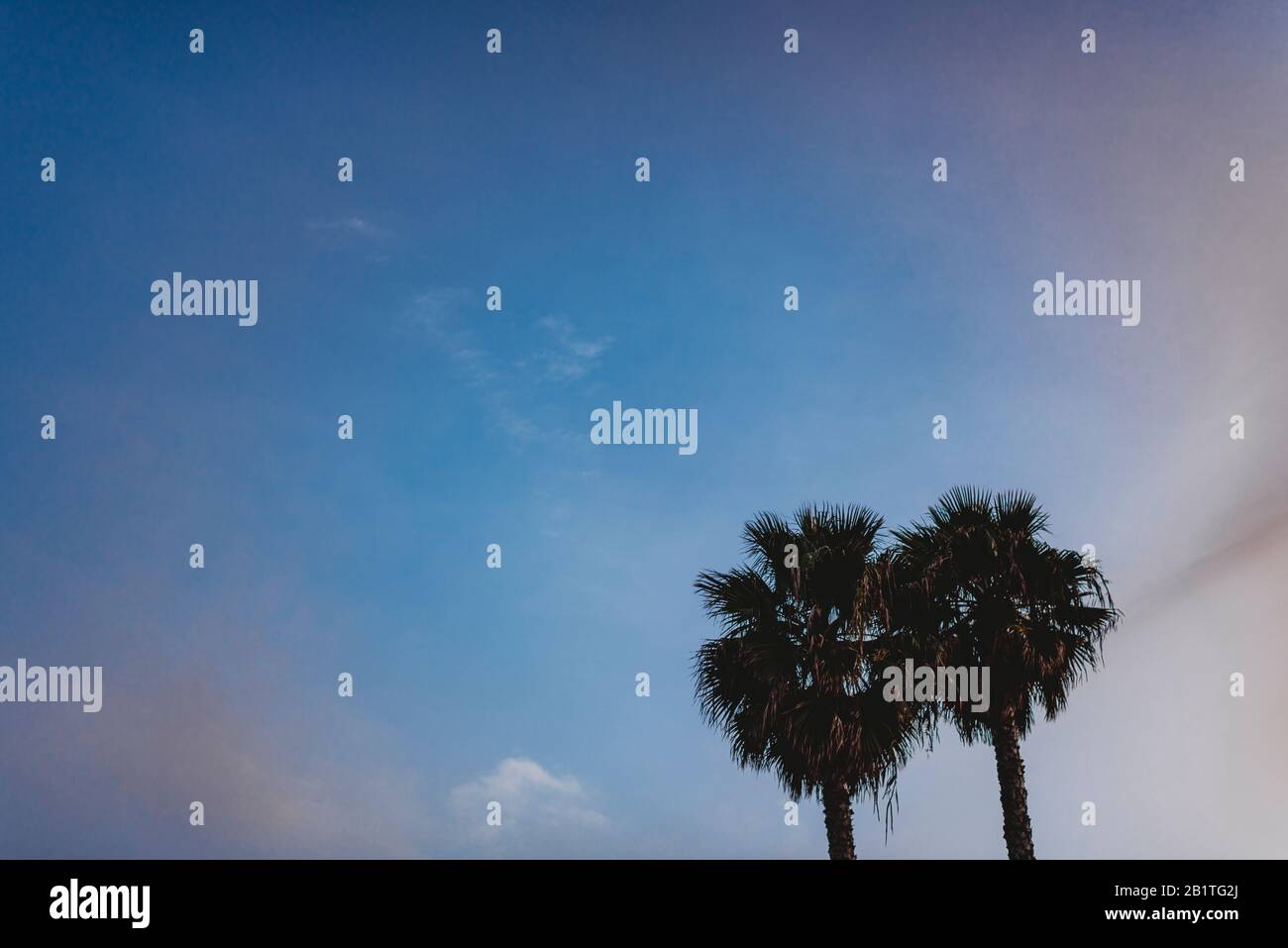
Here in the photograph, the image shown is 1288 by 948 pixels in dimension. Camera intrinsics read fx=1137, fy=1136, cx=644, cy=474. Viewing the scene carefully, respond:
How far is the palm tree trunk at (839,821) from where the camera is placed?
24.7 m

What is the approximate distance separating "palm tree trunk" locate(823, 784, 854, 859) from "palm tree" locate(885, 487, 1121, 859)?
2.98 m

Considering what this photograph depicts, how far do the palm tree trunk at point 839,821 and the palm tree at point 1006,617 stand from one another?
2977 mm

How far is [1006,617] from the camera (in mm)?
24953

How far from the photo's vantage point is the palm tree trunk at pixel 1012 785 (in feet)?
80.5

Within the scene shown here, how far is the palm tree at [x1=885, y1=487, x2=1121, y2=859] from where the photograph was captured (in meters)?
24.5

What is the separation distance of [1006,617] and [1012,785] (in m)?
3.64

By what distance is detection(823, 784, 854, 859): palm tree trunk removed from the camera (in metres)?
24.7

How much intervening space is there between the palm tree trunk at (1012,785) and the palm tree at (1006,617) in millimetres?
22

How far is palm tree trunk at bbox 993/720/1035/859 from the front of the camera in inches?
966

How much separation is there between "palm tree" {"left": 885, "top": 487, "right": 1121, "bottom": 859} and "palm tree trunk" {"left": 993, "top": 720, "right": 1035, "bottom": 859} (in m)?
0.02

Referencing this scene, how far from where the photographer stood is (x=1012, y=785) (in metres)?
24.8

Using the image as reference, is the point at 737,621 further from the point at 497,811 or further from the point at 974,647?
the point at 497,811

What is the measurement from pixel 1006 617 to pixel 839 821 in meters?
5.76
